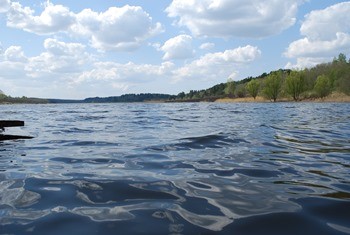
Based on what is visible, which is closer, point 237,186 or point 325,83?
point 237,186

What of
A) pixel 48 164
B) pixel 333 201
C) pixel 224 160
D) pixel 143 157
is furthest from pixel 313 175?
pixel 48 164

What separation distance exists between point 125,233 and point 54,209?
1.34m

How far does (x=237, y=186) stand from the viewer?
18.4 ft

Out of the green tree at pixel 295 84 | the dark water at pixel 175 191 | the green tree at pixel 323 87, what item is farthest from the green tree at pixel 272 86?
the dark water at pixel 175 191

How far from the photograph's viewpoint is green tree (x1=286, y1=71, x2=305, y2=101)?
404ft

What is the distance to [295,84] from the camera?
4852 inches

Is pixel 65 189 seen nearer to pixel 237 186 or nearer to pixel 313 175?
pixel 237 186

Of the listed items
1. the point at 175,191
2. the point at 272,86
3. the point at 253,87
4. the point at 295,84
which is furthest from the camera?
the point at 253,87

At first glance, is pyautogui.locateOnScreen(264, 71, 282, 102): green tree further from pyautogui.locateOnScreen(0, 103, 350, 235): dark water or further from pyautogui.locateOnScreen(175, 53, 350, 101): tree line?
pyautogui.locateOnScreen(0, 103, 350, 235): dark water

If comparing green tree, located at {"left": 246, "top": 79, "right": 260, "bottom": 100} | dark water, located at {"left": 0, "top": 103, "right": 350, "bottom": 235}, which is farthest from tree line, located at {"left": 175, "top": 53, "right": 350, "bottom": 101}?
dark water, located at {"left": 0, "top": 103, "right": 350, "bottom": 235}

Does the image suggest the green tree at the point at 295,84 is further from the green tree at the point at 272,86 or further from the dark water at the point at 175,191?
the dark water at the point at 175,191

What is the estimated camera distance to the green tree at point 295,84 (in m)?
123

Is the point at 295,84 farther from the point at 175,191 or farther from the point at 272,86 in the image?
the point at 175,191

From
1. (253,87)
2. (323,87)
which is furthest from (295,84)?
(253,87)
